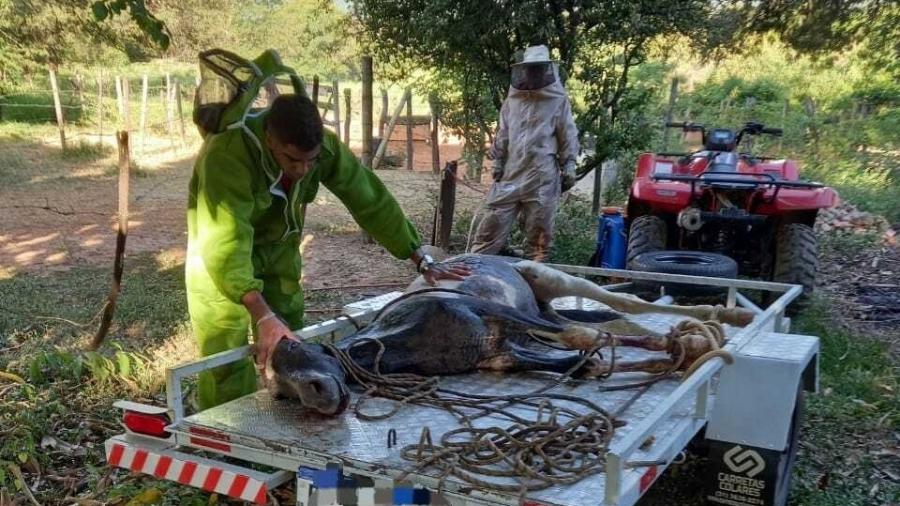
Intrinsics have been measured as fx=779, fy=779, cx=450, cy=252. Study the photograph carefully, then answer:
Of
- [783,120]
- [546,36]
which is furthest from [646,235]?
[783,120]

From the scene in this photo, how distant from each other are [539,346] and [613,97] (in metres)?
6.10

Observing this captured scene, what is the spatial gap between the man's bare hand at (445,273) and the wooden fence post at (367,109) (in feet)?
17.1

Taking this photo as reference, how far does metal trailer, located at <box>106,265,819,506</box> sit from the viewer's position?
2295mm

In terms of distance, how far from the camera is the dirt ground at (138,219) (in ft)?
27.0

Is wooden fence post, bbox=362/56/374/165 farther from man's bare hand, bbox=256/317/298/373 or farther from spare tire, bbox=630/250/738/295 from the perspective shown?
man's bare hand, bbox=256/317/298/373

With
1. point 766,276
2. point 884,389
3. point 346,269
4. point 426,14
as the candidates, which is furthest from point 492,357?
point 426,14

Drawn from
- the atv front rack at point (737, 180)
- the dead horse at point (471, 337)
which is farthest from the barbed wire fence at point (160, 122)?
the dead horse at point (471, 337)

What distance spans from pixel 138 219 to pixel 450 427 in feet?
29.7

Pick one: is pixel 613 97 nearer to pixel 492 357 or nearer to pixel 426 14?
pixel 426 14

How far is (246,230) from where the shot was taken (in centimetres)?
307

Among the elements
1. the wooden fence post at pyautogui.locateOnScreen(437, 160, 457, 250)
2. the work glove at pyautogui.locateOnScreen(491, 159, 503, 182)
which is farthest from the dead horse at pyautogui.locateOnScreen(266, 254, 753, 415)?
the wooden fence post at pyautogui.locateOnScreen(437, 160, 457, 250)

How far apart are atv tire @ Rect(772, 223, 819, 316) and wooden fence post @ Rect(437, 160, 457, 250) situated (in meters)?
3.23

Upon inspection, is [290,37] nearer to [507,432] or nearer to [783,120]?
[783,120]

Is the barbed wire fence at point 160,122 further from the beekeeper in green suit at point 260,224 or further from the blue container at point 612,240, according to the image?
the beekeeper in green suit at point 260,224
